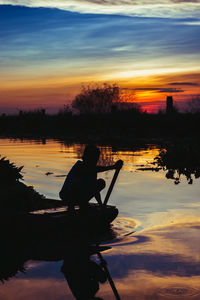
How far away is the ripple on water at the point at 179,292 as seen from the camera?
5867mm

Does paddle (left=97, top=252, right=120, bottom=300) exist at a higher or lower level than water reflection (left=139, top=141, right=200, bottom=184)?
lower

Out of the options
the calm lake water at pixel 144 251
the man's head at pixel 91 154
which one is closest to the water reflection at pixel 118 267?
the calm lake water at pixel 144 251

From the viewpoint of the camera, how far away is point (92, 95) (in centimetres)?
5612

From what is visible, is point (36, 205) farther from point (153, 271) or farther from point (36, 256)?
point (153, 271)

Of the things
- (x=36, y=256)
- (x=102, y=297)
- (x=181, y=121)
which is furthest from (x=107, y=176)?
(x=181, y=121)

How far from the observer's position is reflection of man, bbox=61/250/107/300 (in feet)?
20.0

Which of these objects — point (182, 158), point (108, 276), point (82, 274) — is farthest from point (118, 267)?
point (182, 158)

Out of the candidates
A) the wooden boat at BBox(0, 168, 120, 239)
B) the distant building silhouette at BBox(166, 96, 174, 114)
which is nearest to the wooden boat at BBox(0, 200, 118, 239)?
the wooden boat at BBox(0, 168, 120, 239)

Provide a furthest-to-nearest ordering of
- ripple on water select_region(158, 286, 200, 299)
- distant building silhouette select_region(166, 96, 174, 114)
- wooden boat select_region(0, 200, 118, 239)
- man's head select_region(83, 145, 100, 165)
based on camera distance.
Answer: distant building silhouette select_region(166, 96, 174, 114) < man's head select_region(83, 145, 100, 165) < wooden boat select_region(0, 200, 118, 239) < ripple on water select_region(158, 286, 200, 299)

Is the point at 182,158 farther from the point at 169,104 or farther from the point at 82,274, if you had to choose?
the point at 169,104

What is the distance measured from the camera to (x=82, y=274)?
6.90 m

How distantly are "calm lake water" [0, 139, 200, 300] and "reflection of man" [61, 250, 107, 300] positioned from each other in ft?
0.30

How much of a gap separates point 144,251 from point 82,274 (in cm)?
157

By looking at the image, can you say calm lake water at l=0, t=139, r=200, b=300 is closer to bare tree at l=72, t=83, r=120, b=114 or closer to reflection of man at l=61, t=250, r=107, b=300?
reflection of man at l=61, t=250, r=107, b=300
